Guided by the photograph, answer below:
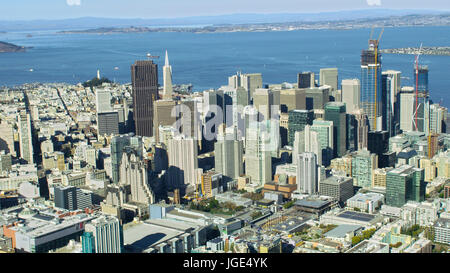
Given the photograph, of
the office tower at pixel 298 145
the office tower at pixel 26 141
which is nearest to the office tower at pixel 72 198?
the office tower at pixel 26 141

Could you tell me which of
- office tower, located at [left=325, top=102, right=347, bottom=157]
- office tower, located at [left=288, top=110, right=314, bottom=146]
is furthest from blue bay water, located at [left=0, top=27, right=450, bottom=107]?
office tower, located at [left=288, top=110, right=314, bottom=146]

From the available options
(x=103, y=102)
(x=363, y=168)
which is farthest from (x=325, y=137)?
(x=103, y=102)

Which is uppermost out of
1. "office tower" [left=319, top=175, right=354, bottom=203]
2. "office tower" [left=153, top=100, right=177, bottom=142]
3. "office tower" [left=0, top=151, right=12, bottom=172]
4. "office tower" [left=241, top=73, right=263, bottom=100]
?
"office tower" [left=241, top=73, right=263, bottom=100]

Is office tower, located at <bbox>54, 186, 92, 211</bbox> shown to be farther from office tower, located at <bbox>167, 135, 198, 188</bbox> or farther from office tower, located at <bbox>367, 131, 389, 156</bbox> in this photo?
office tower, located at <bbox>367, 131, 389, 156</bbox>

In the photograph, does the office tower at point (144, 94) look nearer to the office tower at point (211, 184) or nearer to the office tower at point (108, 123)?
the office tower at point (108, 123)

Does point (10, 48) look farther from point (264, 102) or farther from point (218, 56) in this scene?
point (264, 102)

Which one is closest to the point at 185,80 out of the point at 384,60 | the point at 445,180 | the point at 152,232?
the point at 384,60
